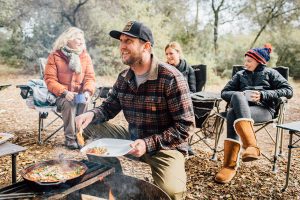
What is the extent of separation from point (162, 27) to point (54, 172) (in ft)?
33.5

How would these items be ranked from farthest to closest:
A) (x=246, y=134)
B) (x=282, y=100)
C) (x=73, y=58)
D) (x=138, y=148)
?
(x=73, y=58) → (x=282, y=100) → (x=246, y=134) → (x=138, y=148)

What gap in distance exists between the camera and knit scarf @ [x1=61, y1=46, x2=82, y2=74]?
14.0 ft

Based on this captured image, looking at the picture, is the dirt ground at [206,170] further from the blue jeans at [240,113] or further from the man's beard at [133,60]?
the man's beard at [133,60]

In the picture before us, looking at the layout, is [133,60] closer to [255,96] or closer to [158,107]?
[158,107]

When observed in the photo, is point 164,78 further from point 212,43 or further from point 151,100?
point 212,43

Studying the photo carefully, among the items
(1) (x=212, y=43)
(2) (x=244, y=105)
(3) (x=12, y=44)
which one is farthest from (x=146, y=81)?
(1) (x=212, y=43)

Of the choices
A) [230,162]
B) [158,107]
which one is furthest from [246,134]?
[158,107]

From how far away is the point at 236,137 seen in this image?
3.32 metres

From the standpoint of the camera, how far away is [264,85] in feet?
12.4

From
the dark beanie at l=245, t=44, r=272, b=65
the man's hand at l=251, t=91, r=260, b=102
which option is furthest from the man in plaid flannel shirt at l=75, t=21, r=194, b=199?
the dark beanie at l=245, t=44, r=272, b=65

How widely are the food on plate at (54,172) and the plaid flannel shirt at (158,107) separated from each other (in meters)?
0.54

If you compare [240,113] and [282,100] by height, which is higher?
[282,100]

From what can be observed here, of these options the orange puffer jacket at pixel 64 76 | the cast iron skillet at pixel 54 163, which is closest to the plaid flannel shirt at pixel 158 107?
the cast iron skillet at pixel 54 163

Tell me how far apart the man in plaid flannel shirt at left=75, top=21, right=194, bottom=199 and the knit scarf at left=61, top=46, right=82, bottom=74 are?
5.85 ft
